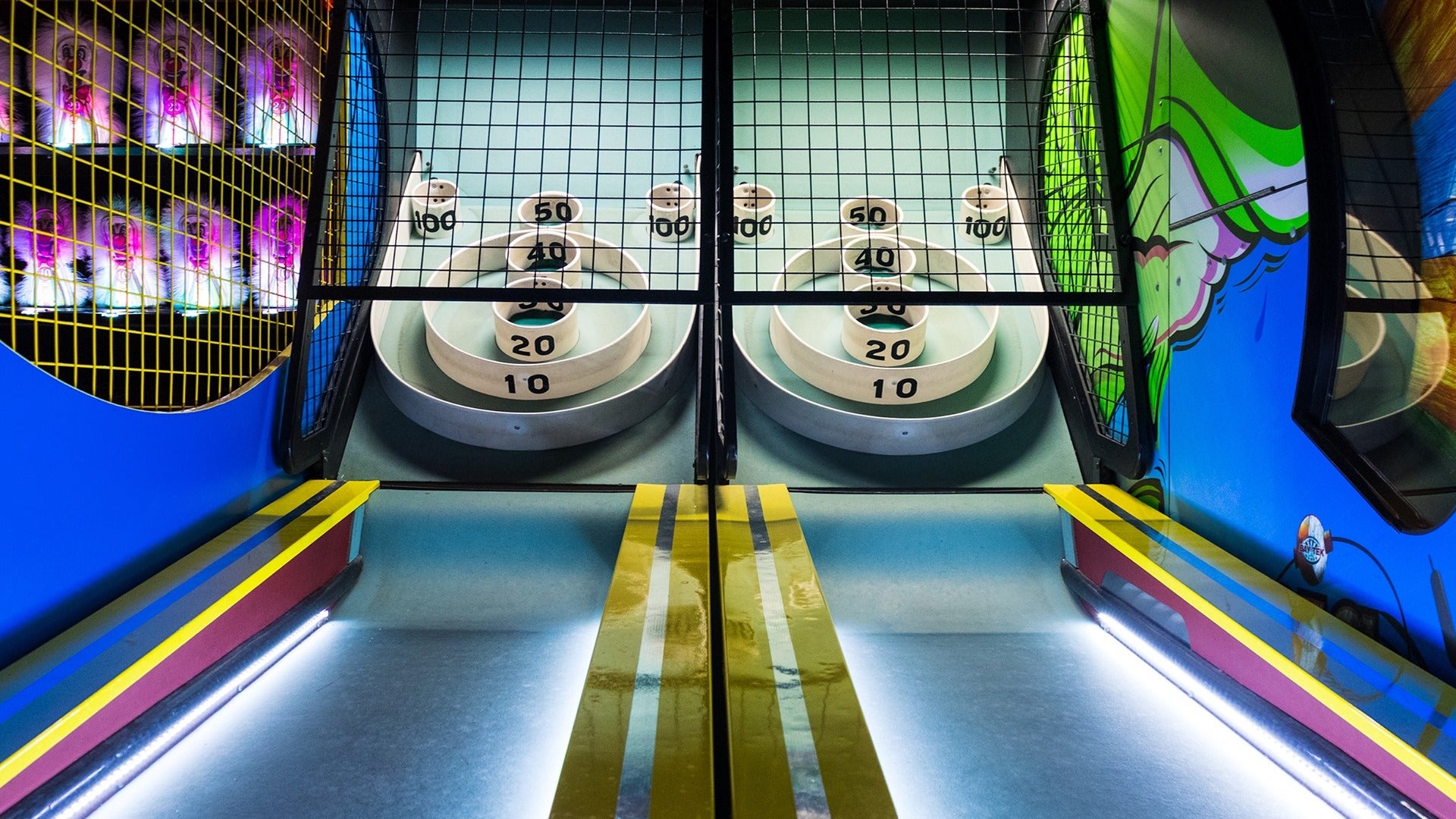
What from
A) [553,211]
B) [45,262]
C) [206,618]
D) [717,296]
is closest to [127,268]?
[45,262]

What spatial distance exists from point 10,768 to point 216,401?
0.97 m

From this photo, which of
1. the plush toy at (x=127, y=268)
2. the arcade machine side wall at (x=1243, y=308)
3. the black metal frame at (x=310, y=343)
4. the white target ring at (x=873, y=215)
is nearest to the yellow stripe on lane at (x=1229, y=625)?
the arcade machine side wall at (x=1243, y=308)

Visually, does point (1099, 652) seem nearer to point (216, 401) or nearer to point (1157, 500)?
point (1157, 500)

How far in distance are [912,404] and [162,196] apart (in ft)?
6.52

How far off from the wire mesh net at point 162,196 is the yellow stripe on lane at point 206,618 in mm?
349

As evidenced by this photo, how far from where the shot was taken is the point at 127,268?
1633 millimetres

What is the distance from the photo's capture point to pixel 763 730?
1.18 m

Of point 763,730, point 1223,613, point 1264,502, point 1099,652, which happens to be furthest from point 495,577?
point 1264,502

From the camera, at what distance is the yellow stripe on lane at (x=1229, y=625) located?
1.06 m

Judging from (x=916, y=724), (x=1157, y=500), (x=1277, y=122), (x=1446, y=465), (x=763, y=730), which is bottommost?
(x=916, y=724)

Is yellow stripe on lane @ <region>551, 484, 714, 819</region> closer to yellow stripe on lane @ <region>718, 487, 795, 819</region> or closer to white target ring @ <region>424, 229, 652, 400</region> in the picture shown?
yellow stripe on lane @ <region>718, 487, 795, 819</region>

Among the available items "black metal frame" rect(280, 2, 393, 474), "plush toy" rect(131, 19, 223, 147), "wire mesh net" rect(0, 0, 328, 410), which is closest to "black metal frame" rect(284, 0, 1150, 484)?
"black metal frame" rect(280, 2, 393, 474)

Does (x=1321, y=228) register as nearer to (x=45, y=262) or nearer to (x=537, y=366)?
(x=537, y=366)

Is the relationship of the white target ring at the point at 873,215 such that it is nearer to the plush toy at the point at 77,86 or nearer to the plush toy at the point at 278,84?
the plush toy at the point at 278,84
